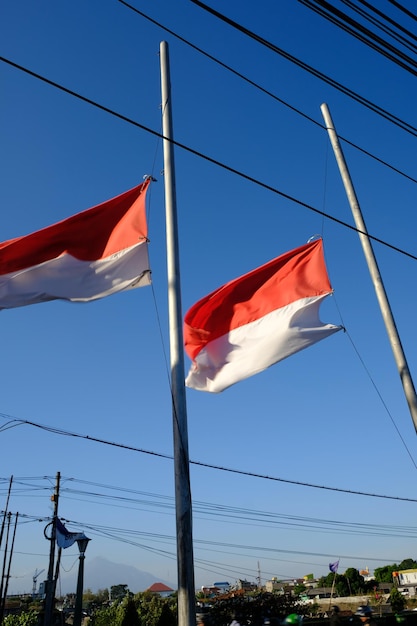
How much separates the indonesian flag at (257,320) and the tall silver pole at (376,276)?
1.06 metres

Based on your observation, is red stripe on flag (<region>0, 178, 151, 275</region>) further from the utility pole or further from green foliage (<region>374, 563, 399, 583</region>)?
green foliage (<region>374, 563, 399, 583</region>)

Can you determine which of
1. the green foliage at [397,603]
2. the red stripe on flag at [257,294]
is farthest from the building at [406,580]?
the red stripe on flag at [257,294]

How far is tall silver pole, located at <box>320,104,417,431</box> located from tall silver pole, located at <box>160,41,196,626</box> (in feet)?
9.87

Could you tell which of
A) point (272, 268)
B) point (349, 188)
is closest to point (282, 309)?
point (272, 268)

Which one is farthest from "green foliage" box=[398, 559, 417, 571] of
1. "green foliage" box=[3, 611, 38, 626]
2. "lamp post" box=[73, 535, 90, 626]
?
"lamp post" box=[73, 535, 90, 626]

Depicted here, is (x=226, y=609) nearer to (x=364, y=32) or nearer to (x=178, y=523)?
(x=178, y=523)

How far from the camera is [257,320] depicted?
386 inches

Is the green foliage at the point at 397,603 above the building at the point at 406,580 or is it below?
below

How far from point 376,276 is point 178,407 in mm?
5269

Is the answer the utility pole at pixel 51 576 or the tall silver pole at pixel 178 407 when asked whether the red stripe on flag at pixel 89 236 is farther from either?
the utility pole at pixel 51 576

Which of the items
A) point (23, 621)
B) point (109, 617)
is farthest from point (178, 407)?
point (109, 617)

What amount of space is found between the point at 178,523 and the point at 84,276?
4.22 metres

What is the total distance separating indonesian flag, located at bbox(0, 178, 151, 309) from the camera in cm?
853

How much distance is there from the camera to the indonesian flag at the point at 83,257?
336 inches
